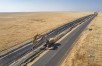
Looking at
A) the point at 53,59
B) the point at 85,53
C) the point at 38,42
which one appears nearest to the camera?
the point at 53,59

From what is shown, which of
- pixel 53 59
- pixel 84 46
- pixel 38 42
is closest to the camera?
pixel 53 59

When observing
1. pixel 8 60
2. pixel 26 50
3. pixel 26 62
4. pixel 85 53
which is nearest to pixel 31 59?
pixel 26 62

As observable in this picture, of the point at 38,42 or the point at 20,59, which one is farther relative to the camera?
the point at 38,42

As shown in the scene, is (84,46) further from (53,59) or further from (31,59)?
(31,59)

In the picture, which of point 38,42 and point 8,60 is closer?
point 8,60

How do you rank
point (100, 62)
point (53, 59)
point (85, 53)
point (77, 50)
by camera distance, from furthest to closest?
point (77, 50) → point (85, 53) → point (53, 59) → point (100, 62)

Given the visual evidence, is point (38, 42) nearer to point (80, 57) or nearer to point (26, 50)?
point (26, 50)

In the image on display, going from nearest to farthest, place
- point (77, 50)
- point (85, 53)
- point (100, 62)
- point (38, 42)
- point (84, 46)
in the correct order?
point (100, 62)
point (85, 53)
point (77, 50)
point (84, 46)
point (38, 42)

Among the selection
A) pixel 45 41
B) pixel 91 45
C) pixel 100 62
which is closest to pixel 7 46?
pixel 45 41
